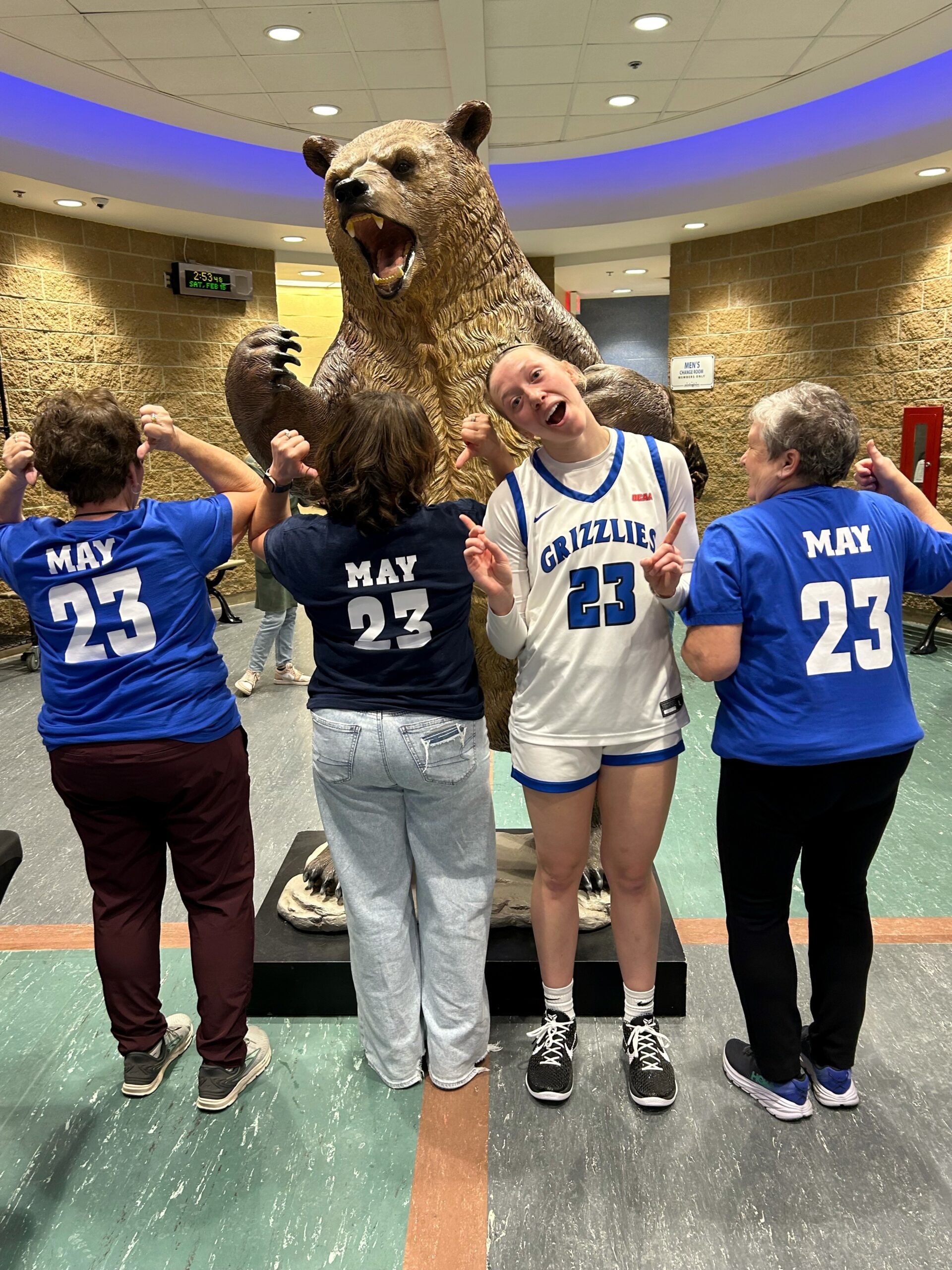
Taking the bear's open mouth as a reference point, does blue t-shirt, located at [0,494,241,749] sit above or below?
below

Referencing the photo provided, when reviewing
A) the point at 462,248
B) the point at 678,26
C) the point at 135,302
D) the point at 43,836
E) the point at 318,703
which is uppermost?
the point at 678,26

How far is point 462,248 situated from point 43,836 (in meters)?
2.48

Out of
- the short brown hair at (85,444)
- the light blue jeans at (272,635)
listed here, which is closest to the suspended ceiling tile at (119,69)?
the light blue jeans at (272,635)

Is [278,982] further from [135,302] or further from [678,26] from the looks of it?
[135,302]

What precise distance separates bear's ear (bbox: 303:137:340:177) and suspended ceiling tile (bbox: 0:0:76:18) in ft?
9.23

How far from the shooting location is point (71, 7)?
13.1 ft

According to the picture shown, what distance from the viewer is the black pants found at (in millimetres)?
1540

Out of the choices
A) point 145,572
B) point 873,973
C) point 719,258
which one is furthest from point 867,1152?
point 719,258

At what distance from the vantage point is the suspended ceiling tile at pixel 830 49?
4.41 metres

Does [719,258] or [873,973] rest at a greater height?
[719,258]

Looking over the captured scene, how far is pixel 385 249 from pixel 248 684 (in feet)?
10.7

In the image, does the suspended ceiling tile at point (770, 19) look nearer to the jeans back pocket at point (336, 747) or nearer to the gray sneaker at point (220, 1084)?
the jeans back pocket at point (336, 747)

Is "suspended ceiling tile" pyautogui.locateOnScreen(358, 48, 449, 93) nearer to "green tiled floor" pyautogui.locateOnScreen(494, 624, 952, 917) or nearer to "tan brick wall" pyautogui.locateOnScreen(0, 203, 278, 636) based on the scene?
"tan brick wall" pyautogui.locateOnScreen(0, 203, 278, 636)

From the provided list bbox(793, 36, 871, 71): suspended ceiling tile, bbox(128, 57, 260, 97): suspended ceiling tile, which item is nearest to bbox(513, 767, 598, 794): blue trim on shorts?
bbox(793, 36, 871, 71): suspended ceiling tile
